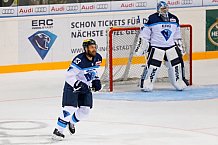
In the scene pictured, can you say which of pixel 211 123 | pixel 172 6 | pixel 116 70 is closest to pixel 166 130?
pixel 211 123

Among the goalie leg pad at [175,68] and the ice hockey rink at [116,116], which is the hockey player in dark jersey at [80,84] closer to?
the ice hockey rink at [116,116]

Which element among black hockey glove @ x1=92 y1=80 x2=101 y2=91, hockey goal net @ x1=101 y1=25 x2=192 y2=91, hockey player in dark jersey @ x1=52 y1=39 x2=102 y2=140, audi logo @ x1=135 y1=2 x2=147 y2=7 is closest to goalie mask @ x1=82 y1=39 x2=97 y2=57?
hockey player in dark jersey @ x1=52 y1=39 x2=102 y2=140

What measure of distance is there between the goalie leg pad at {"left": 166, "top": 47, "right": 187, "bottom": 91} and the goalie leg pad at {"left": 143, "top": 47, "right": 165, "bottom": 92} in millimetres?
162

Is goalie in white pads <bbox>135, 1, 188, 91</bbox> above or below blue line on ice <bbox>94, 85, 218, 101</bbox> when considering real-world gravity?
above

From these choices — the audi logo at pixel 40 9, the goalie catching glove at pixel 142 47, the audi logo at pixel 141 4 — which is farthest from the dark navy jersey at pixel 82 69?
the audi logo at pixel 141 4

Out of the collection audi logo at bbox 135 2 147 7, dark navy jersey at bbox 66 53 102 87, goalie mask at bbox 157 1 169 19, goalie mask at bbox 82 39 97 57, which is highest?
audi logo at bbox 135 2 147 7

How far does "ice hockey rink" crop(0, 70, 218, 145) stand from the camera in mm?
10031

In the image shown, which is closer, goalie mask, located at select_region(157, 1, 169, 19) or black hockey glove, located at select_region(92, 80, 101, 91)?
black hockey glove, located at select_region(92, 80, 101, 91)

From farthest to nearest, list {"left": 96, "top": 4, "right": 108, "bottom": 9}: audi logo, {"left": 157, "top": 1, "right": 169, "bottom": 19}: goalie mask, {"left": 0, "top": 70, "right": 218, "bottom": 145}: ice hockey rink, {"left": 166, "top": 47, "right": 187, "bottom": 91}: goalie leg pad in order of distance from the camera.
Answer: {"left": 96, "top": 4, "right": 108, "bottom": 9}: audi logo → {"left": 166, "top": 47, "right": 187, "bottom": 91}: goalie leg pad → {"left": 157, "top": 1, "right": 169, "bottom": 19}: goalie mask → {"left": 0, "top": 70, "right": 218, "bottom": 145}: ice hockey rink

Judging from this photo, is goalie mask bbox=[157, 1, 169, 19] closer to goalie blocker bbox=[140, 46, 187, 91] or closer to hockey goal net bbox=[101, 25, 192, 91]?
goalie blocker bbox=[140, 46, 187, 91]

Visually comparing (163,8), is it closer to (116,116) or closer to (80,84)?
(116,116)

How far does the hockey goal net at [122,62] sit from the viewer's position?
13.9m

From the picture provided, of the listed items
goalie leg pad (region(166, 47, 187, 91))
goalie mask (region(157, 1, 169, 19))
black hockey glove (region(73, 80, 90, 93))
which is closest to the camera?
black hockey glove (region(73, 80, 90, 93))

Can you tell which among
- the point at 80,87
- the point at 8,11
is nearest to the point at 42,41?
the point at 8,11
